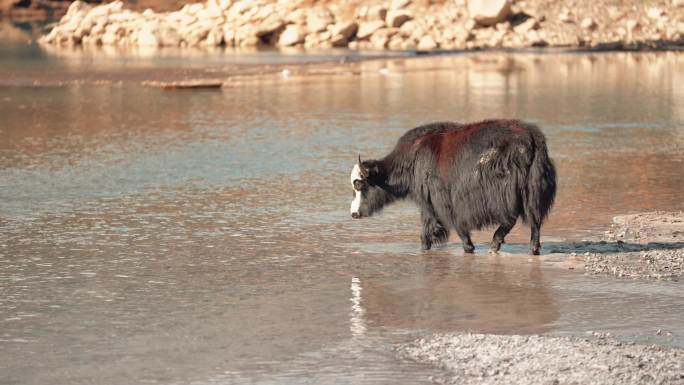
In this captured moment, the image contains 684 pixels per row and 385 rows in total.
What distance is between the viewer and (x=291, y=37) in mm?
46531

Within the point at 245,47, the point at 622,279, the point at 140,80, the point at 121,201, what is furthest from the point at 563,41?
the point at 622,279

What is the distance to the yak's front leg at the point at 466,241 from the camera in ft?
31.3

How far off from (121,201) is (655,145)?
8151mm

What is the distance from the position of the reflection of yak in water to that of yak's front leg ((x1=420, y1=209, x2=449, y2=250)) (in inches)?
9.3

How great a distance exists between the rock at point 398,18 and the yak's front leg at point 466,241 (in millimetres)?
36720

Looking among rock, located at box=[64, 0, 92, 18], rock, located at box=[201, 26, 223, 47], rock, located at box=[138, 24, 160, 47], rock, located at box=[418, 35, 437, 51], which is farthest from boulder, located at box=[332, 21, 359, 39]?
rock, located at box=[64, 0, 92, 18]

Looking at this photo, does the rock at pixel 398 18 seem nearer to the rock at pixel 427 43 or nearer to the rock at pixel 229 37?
the rock at pixel 427 43


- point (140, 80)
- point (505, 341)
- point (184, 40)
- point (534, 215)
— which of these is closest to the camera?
point (505, 341)

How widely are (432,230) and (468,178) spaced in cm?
62

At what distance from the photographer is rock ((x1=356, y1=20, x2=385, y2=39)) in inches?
1805

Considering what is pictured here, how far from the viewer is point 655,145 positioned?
1675 centimetres

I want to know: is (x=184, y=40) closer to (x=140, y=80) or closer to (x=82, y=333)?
(x=140, y=80)

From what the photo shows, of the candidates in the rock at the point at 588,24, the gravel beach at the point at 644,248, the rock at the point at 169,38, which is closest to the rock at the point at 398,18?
the rock at the point at 588,24

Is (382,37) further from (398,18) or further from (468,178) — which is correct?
(468,178)
